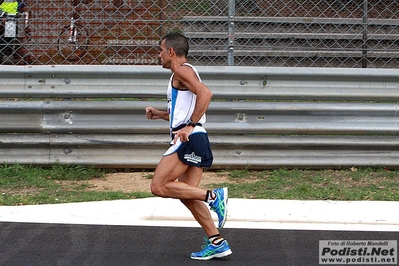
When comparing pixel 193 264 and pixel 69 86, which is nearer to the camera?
pixel 193 264

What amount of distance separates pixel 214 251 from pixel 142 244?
2.31ft

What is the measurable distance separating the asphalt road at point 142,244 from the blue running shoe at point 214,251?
60 millimetres

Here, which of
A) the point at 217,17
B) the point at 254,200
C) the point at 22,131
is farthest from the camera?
the point at 217,17

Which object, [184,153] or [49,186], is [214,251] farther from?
[49,186]

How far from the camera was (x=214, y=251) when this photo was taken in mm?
5188

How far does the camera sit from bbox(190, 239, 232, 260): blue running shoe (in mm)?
5188

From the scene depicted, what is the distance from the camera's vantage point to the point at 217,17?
27.1ft

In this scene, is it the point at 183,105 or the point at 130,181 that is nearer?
the point at 183,105

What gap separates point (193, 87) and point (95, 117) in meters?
2.89

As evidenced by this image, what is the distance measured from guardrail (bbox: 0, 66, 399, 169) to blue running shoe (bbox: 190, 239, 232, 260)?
2.53 meters

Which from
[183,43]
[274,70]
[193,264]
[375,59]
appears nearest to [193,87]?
[183,43]

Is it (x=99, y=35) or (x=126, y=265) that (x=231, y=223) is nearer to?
(x=126, y=265)

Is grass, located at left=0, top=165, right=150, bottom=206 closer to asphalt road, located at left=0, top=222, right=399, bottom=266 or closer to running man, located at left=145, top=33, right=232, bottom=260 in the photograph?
asphalt road, located at left=0, top=222, right=399, bottom=266

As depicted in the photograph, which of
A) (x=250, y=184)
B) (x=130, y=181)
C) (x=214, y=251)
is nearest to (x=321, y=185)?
(x=250, y=184)
